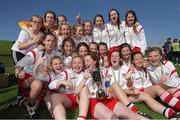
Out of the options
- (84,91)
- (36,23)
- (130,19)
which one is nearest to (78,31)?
(36,23)

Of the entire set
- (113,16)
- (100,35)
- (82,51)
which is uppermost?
(113,16)

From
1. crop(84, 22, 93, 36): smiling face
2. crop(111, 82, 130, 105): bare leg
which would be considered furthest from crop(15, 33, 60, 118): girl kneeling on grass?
crop(84, 22, 93, 36): smiling face

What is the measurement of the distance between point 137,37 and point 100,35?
103 cm

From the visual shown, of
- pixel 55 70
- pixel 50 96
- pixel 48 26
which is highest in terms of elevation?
pixel 48 26

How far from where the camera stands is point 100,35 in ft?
28.8

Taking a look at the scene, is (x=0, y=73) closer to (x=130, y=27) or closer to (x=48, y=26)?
(x=48, y=26)

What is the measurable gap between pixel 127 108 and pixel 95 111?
0.58 m

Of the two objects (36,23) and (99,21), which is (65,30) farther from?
(99,21)

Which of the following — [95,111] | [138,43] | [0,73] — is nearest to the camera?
[95,111]

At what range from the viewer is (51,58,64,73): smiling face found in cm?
640

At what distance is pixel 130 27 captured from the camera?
8695 millimetres

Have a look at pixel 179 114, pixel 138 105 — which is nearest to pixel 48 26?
pixel 138 105

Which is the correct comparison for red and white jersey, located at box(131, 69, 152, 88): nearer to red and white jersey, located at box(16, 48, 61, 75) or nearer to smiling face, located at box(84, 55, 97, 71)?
smiling face, located at box(84, 55, 97, 71)

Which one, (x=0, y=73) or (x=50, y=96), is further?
(x=0, y=73)
